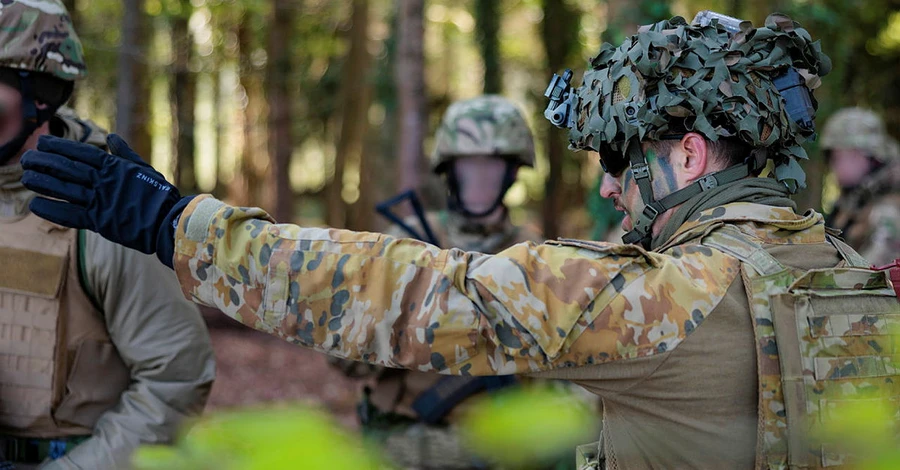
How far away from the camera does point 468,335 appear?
155cm

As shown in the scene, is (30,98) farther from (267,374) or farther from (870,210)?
(267,374)

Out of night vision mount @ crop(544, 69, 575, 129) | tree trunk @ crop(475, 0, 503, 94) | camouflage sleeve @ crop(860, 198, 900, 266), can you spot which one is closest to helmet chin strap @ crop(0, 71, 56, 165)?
night vision mount @ crop(544, 69, 575, 129)

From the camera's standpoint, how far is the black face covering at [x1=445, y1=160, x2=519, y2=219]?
14.7 ft

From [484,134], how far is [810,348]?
3.11m

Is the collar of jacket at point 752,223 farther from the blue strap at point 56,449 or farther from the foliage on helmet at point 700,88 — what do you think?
the blue strap at point 56,449

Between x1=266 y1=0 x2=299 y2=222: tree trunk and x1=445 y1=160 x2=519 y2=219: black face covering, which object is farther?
x1=266 y1=0 x2=299 y2=222: tree trunk

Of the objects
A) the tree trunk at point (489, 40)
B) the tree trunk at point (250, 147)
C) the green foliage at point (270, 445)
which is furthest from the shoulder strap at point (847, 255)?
the tree trunk at point (250, 147)

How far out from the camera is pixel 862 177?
690 cm

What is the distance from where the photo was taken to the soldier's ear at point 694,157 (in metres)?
1.94

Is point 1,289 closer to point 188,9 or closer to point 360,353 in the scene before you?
point 360,353

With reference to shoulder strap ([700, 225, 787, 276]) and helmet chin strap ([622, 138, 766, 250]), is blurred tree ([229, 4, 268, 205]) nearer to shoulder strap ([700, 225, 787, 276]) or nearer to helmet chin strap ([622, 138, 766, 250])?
helmet chin strap ([622, 138, 766, 250])

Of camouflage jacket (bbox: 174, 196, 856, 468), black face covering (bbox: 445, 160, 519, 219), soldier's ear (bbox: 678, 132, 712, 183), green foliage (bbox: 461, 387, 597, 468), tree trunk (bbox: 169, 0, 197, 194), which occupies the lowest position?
green foliage (bbox: 461, 387, 597, 468)

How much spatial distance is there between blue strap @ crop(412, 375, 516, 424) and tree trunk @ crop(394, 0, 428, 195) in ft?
10.9

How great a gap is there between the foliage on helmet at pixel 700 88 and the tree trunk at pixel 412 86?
4.94 metres
